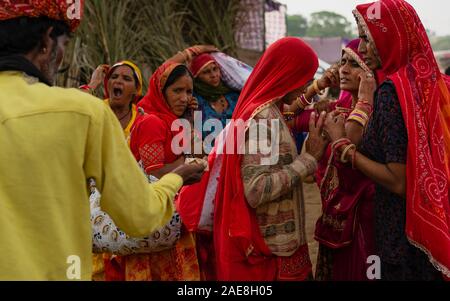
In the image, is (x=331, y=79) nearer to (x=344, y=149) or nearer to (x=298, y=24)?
(x=344, y=149)

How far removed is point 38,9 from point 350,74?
2183mm

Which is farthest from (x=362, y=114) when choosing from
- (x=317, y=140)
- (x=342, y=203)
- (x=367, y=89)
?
(x=342, y=203)

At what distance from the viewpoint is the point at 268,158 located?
10.4ft

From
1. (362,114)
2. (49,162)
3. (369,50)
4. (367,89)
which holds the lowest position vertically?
(362,114)

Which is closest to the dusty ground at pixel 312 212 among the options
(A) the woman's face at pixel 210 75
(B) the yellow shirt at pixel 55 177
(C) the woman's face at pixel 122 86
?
(A) the woman's face at pixel 210 75

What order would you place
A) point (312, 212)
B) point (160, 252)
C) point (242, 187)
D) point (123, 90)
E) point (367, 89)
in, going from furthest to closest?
point (312, 212) → point (123, 90) → point (160, 252) → point (367, 89) → point (242, 187)

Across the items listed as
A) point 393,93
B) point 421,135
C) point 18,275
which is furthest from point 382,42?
point 18,275

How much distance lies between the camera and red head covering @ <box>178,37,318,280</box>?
3195 millimetres

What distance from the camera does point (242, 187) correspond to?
125 inches

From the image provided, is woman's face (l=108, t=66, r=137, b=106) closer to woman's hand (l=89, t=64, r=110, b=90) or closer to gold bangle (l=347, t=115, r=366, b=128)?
woman's hand (l=89, t=64, r=110, b=90)

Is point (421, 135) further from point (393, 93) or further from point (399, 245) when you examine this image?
point (399, 245)

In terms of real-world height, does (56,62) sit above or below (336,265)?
above

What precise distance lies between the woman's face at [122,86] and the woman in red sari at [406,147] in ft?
8.06

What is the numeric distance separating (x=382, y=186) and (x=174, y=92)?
167 centimetres
